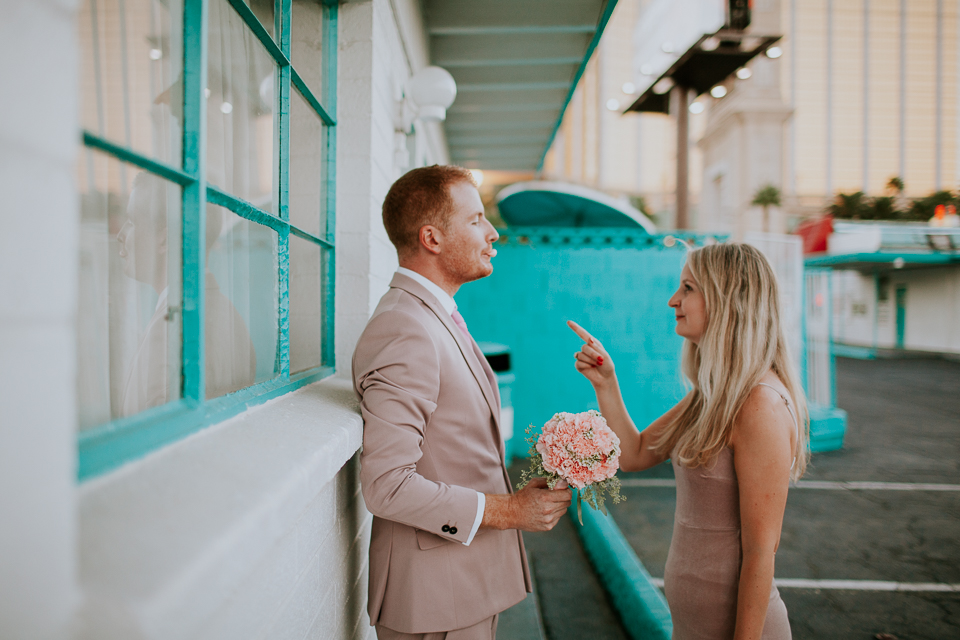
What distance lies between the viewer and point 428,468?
1.51 m

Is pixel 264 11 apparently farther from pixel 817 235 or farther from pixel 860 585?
pixel 817 235

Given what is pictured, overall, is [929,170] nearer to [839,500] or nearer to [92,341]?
[839,500]

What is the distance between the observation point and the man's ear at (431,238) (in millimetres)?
1736

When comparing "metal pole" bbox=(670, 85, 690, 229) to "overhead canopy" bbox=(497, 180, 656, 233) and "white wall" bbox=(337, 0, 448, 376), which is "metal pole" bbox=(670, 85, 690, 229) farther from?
"white wall" bbox=(337, 0, 448, 376)

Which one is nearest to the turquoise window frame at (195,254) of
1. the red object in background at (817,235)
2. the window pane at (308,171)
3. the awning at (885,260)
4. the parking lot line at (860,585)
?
the window pane at (308,171)

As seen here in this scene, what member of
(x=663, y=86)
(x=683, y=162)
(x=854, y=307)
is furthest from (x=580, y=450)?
(x=854, y=307)

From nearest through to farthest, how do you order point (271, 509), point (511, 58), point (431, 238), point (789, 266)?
1. point (271, 509)
2. point (431, 238)
3. point (511, 58)
4. point (789, 266)

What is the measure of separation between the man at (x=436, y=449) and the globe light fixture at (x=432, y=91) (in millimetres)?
1642

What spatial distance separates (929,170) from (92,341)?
161 ft

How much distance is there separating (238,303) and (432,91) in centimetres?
206

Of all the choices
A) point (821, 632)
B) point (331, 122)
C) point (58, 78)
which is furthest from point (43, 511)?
point (821, 632)

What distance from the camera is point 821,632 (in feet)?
10.3

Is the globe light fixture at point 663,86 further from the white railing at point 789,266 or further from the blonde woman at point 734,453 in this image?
the blonde woman at point 734,453

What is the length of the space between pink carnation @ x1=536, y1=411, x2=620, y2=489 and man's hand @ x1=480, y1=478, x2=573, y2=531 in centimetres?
8
